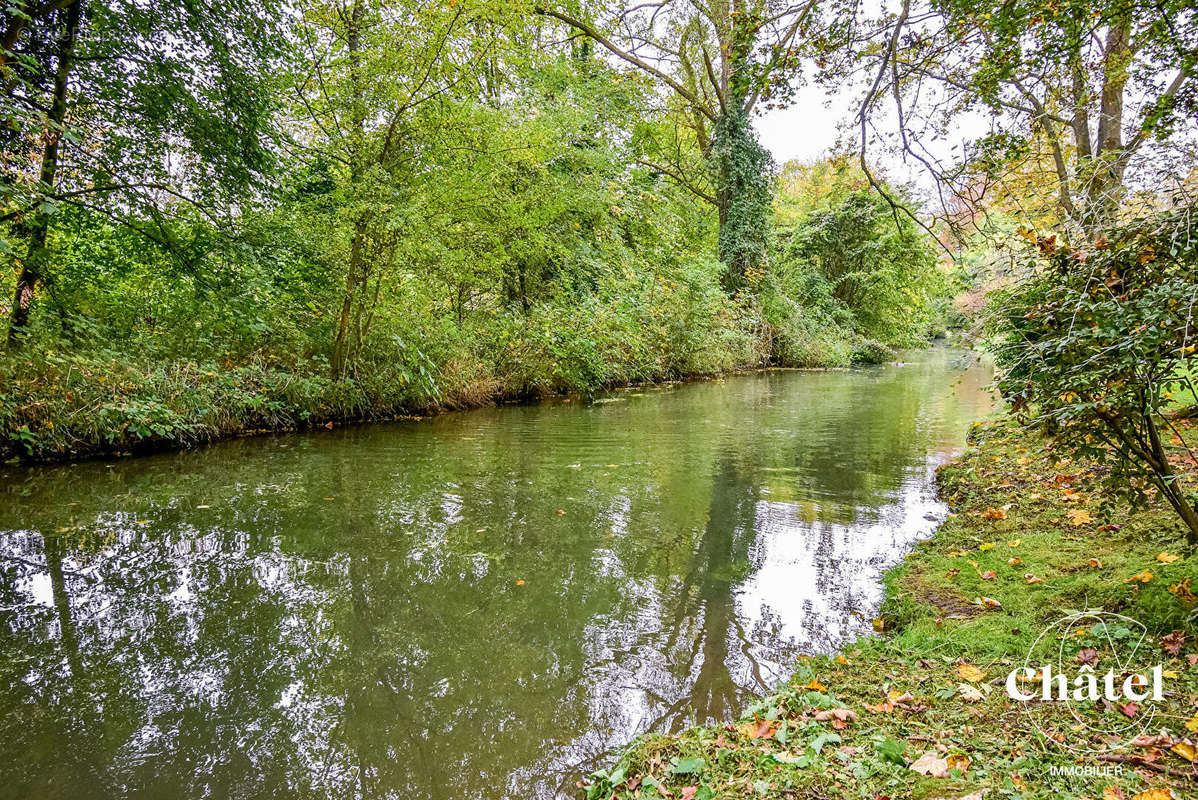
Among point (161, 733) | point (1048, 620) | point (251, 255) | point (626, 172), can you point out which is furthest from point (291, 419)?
point (626, 172)

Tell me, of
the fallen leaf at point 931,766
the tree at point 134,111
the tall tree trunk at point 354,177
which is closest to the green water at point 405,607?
the fallen leaf at point 931,766

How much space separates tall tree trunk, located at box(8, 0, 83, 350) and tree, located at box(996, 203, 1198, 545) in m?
8.31

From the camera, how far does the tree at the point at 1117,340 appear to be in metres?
2.27

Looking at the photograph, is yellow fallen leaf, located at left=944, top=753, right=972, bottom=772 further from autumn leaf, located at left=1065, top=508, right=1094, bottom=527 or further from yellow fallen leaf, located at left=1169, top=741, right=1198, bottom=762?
autumn leaf, located at left=1065, top=508, right=1094, bottom=527

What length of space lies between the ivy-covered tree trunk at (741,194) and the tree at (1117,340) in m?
18.4

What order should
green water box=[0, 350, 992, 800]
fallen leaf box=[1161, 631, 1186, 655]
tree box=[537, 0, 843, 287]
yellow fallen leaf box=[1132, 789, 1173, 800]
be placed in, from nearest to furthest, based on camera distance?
yellow fallen leaf box=[1132, 789, 1173, 800] < fallen leaf box=[1161, 631, 1186, 655] < green water box=[0, 350, 992, 800] < tree box=[537, 0, 843, 287]

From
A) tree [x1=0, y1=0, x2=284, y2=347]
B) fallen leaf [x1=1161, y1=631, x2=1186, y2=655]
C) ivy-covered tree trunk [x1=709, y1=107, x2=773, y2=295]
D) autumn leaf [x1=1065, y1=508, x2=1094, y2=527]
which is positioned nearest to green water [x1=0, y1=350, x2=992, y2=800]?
autumn leaf [x1=1065, y1=508, x2=1094, y2=527]

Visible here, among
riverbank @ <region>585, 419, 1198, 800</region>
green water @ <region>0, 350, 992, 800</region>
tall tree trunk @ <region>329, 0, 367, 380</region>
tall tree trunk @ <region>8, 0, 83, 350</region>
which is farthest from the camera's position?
tall tree trunk @ <region>329, 0, 367, 380</region>

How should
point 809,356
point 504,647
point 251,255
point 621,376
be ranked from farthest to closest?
point 809,356 < point 621,376 < point 251,255 < point 504,647

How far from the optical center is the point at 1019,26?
172 inches

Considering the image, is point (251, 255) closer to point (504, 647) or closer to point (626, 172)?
point (504, 647)

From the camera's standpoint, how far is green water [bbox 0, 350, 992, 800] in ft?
8.13

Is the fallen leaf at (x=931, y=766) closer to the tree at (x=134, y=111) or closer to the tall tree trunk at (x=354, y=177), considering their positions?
the tree at (x=134, y=111)

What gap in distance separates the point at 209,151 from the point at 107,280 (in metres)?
2.18
